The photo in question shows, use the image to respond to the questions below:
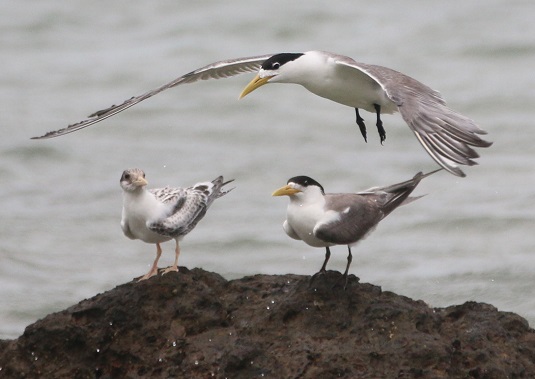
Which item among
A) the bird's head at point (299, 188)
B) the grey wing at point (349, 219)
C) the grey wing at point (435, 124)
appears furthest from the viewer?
the bird's head at point (299, 188)

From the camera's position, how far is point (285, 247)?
17688mm

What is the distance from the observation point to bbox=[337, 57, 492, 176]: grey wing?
8883mm

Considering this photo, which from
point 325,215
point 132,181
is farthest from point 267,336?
point 132,181

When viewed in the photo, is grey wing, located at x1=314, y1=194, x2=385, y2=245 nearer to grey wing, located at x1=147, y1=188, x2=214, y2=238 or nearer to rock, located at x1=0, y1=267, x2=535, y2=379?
rock, located at x1=0, y1=267, x2=535, y2=379

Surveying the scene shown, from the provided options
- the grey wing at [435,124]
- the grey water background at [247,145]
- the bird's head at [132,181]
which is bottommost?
the grey water background at [247,145]

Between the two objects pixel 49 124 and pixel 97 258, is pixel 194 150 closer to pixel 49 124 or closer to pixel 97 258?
pixel 49 124

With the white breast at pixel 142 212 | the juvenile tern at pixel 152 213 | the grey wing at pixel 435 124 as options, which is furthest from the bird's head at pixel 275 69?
the white breast at pixel 142 212

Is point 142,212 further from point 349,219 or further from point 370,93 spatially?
point 370,93

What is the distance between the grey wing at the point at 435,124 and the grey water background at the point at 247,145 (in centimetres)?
562

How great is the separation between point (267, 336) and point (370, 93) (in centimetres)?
351

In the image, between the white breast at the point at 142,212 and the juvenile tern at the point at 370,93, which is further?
the white breast at the point at 142,212

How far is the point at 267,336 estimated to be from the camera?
8.59 metres

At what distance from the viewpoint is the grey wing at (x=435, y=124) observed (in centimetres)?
888

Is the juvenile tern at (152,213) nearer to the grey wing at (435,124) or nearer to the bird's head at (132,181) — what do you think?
the bird's head at (132,181)
